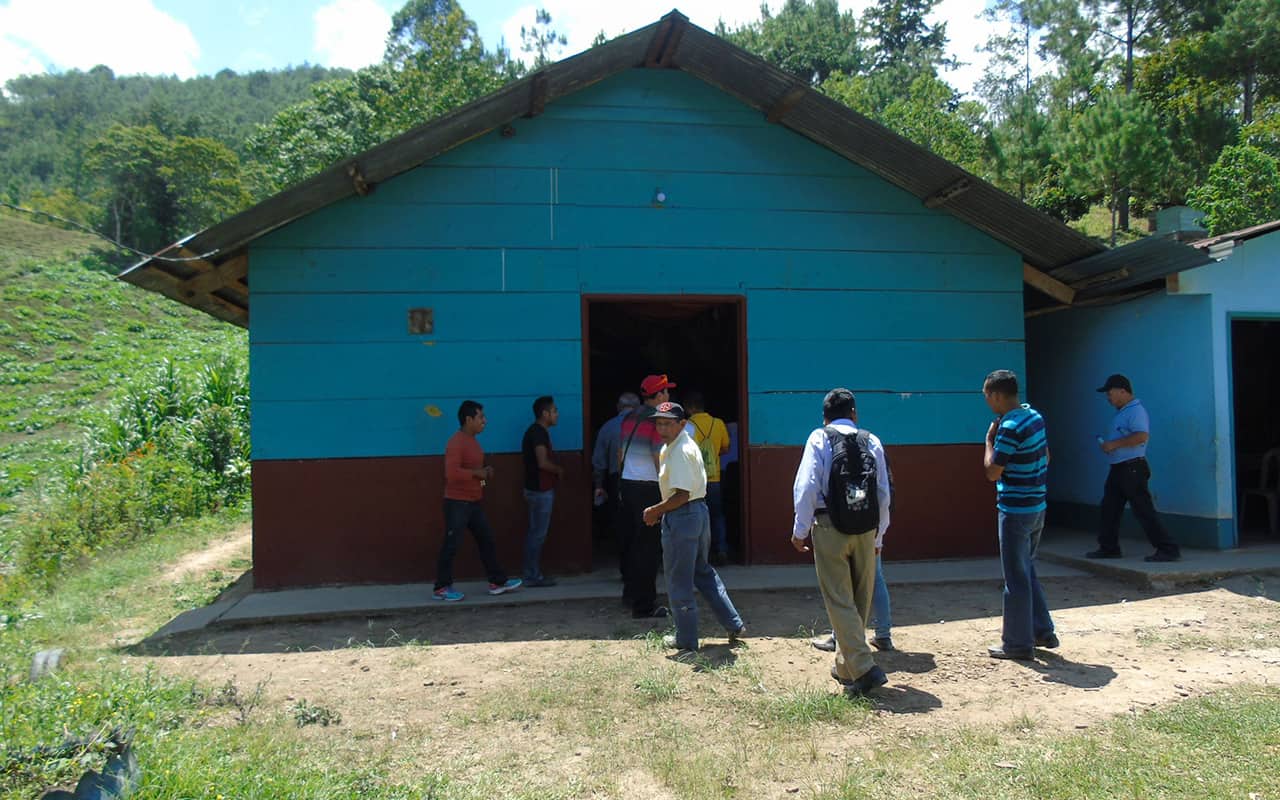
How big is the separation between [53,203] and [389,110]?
38.7 meters

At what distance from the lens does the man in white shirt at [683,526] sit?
17.7ft

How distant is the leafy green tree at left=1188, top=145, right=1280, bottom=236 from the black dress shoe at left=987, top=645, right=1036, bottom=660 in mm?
15223

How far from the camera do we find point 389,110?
3127 centimetres

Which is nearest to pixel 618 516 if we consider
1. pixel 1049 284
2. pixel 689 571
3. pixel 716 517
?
pixel 716 517

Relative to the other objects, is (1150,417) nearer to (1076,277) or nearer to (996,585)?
(1076,277)

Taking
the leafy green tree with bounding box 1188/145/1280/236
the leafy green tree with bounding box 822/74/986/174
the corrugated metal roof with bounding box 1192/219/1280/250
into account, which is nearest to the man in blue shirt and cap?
the corrugated metal roof with bounding box 1192/219/1280/250

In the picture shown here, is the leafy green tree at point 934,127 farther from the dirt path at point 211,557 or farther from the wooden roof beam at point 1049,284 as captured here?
the dirt path at point 211,557

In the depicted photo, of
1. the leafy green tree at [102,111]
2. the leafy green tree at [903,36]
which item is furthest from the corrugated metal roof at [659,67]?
the leafy green tree at [102,111]

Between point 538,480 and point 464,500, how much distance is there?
669mm

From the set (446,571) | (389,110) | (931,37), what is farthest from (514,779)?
(931,37)

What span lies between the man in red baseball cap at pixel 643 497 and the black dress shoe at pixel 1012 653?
2.37m

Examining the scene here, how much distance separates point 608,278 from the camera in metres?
8.04

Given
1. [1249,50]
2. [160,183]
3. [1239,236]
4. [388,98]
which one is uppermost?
[160,183]

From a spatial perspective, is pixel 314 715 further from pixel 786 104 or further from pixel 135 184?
pixel 135 184
